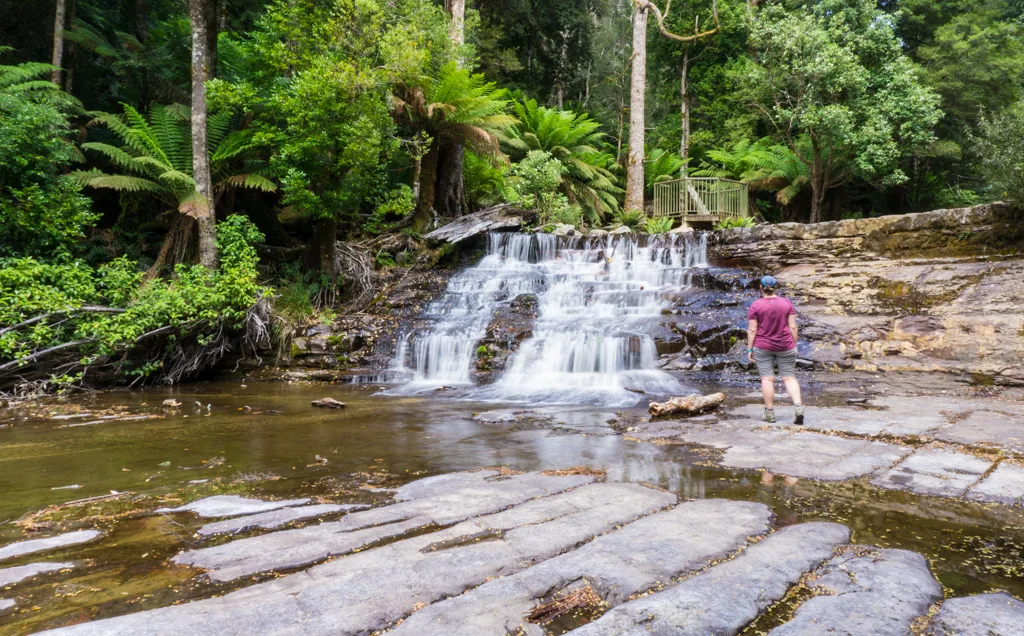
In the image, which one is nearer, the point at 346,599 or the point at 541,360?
the point at 346,599

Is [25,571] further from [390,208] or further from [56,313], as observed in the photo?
[390,208]

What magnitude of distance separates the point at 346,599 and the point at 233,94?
10.2 m

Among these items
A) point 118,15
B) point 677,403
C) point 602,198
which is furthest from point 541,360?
→ point 118,15

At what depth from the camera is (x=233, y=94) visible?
9797mm

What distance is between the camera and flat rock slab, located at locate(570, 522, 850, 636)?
184 cm

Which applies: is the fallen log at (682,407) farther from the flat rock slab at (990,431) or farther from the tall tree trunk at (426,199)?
the tall tree trunk at (426,199)

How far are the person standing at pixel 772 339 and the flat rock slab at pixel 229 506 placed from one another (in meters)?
4.46

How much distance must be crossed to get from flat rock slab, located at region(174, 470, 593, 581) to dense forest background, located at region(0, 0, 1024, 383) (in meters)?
6.63

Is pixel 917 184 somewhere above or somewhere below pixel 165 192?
above

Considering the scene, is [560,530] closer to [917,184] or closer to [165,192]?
[165,192]

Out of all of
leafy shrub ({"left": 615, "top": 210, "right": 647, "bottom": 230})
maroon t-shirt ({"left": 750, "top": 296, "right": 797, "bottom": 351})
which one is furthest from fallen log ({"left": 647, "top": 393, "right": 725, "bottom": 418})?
leafy shrub ({"left": 615, "top": 210, "right": 647, "bottom": 230})

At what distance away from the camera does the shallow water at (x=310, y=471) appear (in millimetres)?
2309

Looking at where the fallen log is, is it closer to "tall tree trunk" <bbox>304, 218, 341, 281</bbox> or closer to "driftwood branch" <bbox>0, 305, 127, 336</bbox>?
"driftwood branch" <bbox>0, 305, 127, 336</bbox>

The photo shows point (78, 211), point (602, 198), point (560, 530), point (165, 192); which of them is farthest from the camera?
point (602, 198)
